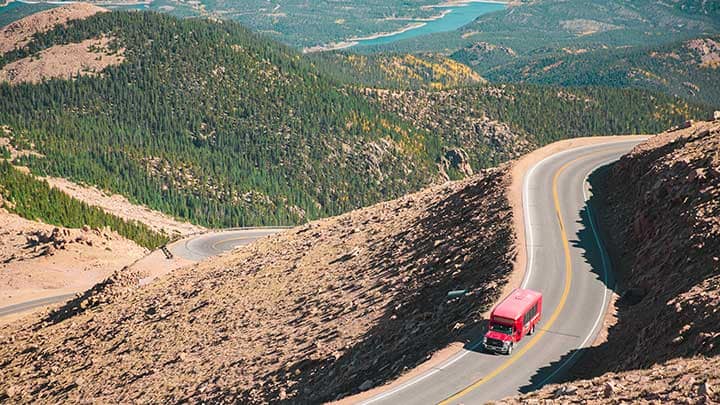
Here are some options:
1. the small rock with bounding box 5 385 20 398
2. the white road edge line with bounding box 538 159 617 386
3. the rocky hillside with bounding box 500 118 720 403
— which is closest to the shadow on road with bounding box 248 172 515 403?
the white road edge line with bounding box 538 159 617 386

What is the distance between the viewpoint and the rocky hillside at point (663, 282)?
28.8 metres

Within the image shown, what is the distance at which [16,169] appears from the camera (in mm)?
145250

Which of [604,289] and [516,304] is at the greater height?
[516,304]

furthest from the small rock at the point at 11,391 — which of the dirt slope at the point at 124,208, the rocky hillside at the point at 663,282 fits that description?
the dirt slope at the point at 124,208

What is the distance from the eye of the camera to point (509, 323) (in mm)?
37969

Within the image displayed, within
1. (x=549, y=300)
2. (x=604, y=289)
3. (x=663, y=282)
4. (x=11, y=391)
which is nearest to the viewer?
(x=663, y=282)

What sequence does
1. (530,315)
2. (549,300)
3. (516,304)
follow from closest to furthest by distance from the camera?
(516,304)
(530,315)
(549,300)

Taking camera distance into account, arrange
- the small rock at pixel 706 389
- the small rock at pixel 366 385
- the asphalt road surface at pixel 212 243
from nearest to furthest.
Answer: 1. the small rock at pixel 706 389
2. the small rock at pixel 366 385
3. the asphalt road surface at pixel 212 243

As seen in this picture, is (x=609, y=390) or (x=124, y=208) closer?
(x=609, y=390)

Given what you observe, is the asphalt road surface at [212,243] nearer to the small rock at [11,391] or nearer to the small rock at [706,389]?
the small rock at [11,391]

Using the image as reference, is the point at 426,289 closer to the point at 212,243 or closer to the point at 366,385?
the point at 366,385

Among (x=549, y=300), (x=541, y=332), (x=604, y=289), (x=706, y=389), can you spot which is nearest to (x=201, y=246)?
(x=549, y=300)

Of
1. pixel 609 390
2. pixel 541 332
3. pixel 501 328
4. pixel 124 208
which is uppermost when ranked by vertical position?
pixel 609 390

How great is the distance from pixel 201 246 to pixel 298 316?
65.0 metres
